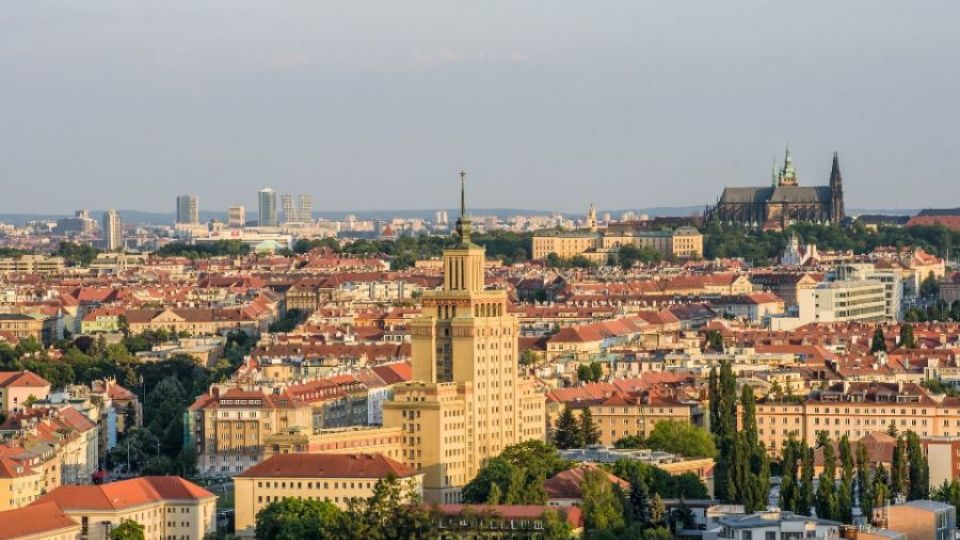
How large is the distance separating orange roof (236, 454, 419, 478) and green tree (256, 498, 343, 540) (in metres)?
1.13

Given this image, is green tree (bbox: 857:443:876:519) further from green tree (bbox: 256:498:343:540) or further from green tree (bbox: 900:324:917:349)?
green tree (bbox: 900:324:917:349)

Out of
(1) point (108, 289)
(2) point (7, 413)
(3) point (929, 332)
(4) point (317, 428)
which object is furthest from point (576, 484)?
(1) point (108, 289)

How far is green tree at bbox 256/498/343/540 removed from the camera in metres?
52.1

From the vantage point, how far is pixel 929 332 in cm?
10094

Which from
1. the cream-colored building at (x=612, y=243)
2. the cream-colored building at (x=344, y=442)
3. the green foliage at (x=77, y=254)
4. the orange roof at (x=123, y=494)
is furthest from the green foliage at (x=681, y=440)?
the green foliage at (x=77, y=254)

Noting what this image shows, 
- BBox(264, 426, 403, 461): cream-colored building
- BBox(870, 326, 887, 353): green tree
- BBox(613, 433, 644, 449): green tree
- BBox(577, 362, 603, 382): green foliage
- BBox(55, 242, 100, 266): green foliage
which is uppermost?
BBox(55, 242, 100, 266): green foliage

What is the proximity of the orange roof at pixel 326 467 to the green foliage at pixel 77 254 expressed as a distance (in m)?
129

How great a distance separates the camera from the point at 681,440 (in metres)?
66.1

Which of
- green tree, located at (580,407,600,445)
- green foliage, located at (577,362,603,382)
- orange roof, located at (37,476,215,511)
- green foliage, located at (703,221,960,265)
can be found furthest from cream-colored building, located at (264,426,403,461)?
green foliage, located at (703,221,960,265)

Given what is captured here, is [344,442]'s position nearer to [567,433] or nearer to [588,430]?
[567,433]

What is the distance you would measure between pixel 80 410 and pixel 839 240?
368ft

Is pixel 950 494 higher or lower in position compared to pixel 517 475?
lower

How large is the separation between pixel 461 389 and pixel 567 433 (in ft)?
18.8

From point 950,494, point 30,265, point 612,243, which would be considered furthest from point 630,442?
point 612,243
